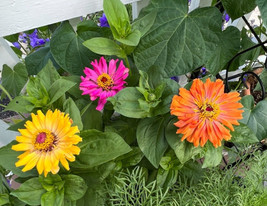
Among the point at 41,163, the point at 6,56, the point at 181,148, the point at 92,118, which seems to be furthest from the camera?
the point at 6,56

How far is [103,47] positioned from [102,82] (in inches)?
2.8

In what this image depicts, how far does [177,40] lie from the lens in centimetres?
59

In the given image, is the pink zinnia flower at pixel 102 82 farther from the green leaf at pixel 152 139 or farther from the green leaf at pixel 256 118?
the green leaf at pixel 256 118

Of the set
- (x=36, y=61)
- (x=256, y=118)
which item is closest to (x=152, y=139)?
(x=256, y=118)

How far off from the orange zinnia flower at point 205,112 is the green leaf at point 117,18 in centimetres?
18

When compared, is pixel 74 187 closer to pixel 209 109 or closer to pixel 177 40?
pixel 209 109

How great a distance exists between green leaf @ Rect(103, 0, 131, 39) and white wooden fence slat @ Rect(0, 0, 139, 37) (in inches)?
3.0

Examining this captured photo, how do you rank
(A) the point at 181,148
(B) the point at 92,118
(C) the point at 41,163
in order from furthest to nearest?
1. (B) the point at 92,118
2. (A) the point at 181,148
3. (C) the point at 41,163

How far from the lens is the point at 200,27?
597 mm

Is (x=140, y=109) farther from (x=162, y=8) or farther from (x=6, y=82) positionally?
(x=6, y=82)

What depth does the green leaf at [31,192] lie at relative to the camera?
45 cm

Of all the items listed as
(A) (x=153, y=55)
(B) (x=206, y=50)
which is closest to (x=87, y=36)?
(A) (x=153, y=55)

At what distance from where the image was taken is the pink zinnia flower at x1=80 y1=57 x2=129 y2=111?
0.53m

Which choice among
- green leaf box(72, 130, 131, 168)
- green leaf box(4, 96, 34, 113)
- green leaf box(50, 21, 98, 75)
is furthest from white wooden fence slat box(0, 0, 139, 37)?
green leaf box(72, 130, 131, 168)
